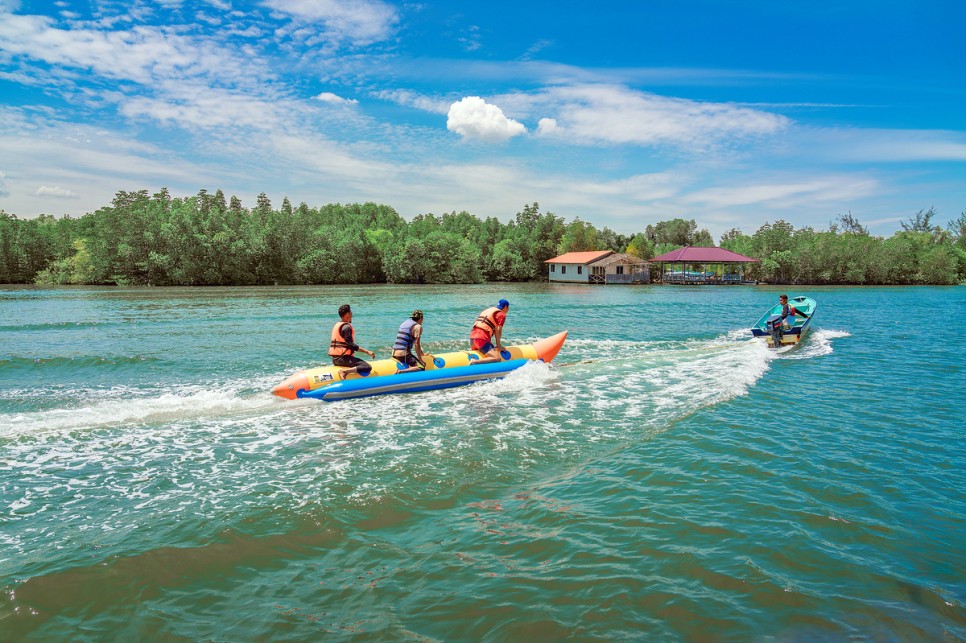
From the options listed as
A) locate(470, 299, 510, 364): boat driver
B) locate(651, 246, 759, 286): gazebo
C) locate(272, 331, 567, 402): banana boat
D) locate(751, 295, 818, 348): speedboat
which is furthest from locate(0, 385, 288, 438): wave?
locate(651, 246, 759, 286): gazebo

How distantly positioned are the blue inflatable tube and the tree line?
51057 mm

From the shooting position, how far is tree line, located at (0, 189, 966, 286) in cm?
5434

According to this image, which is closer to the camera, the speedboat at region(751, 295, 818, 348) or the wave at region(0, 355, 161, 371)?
the wave at region(0, 355, 161, 371)

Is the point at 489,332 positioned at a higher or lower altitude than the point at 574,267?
lower

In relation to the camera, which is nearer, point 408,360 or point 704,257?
point 408,360

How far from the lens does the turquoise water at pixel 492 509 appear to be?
4.19 m

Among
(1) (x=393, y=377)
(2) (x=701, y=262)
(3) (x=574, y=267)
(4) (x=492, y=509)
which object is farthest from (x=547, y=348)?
(3) (x=574, y=267)

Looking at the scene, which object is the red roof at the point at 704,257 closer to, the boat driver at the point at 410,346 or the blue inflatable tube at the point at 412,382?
the blue inflatable tube at the point at 412,382

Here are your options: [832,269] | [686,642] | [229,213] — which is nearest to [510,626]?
[686,642]

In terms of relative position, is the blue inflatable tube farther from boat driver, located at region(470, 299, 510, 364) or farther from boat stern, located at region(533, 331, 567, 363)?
boat stern, located at region(533, 331, 567, 363)

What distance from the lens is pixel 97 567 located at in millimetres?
4781

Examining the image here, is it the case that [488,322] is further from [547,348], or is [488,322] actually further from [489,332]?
[547,348]

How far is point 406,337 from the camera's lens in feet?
36.4

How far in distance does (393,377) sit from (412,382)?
0.42 meters
